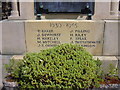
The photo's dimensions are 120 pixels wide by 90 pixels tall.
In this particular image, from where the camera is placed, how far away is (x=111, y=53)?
4953mm

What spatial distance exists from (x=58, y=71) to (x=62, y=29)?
4.35 ft

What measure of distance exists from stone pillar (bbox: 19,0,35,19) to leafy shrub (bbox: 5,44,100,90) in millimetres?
1484

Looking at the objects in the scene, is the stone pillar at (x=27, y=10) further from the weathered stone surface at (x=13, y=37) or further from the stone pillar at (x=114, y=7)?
the stone pillar at (x=114, y=7)

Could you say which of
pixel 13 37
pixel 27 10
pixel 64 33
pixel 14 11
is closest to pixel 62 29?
pixel 64 33

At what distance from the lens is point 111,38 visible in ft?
16.0

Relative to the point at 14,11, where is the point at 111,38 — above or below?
below

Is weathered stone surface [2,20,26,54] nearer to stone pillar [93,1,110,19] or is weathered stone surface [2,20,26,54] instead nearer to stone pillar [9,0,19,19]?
stone pillar [9,0,19,19]

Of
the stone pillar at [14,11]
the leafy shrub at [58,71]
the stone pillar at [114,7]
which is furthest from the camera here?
the stone pillar at [14,11]

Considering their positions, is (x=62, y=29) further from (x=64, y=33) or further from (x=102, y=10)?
(x=102, y=10)

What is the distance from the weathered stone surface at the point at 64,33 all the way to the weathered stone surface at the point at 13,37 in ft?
0.44

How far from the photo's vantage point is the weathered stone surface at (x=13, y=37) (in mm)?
4855

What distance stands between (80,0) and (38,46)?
143 centimetres

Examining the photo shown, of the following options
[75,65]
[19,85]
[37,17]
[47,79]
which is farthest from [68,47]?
[37,17]

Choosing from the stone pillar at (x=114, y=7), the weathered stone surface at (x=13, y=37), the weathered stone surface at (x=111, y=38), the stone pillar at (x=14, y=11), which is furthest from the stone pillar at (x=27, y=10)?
the stone pillar at (x=114, y=7)
